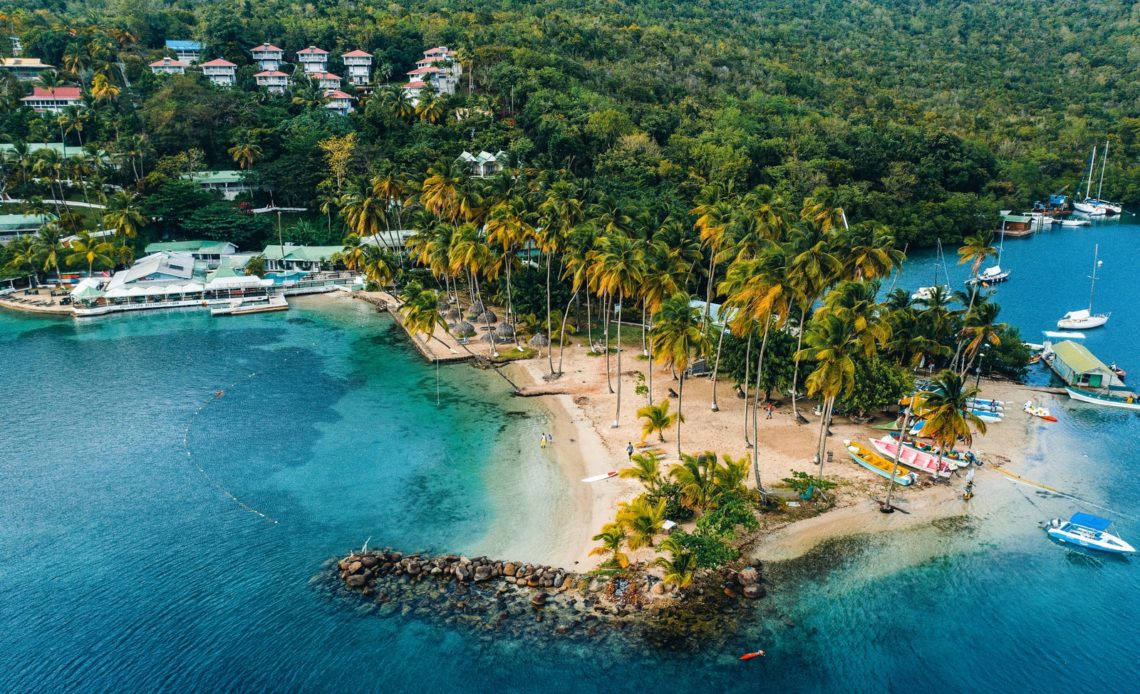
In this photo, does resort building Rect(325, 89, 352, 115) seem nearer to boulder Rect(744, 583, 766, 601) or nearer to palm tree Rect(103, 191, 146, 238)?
palm tree Rect(103, 191, 146, 238)

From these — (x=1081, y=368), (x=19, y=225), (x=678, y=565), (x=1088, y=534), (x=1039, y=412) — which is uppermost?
(x=19, y=225)

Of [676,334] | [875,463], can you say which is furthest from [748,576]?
[676,334]

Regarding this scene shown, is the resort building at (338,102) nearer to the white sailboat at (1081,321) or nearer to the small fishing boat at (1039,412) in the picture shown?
the white sailboat at (1081,321)

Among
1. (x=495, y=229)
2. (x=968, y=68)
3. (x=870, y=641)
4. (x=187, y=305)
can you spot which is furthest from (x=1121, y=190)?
(x=187, y=305)

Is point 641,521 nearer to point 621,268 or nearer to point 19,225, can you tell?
point 621,268

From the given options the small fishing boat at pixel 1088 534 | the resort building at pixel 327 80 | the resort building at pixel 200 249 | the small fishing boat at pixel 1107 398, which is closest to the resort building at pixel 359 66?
the resort building at pixel 327 80

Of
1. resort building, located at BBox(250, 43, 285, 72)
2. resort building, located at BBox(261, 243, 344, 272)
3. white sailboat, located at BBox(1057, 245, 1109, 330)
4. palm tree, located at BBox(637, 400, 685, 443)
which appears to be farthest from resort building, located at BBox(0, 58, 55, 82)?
white sailboat, located at BBox(1057, 245, 1109, 330)

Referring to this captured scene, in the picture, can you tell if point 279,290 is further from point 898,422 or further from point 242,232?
point 898,422
